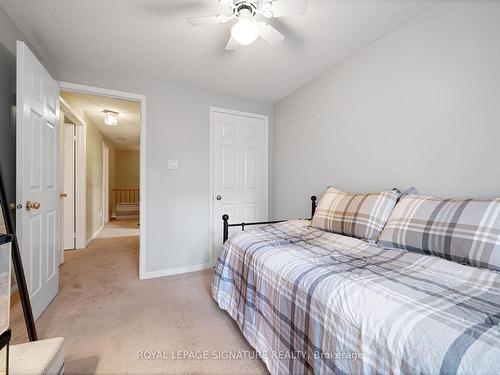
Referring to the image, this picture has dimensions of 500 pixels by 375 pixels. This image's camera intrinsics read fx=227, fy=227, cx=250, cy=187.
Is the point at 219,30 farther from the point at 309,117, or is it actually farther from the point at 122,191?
the point at 122,191

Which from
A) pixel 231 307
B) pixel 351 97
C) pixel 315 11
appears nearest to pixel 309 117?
pixel 351 97

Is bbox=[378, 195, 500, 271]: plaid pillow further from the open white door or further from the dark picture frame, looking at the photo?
the open white door

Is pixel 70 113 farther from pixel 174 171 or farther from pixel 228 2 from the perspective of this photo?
pixel 228 2

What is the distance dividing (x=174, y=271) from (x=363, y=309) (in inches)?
94.6

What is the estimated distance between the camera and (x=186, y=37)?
6.24 ft

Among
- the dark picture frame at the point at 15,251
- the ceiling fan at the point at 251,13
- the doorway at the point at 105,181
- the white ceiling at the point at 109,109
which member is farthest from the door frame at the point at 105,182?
the ceiling fan at the point at 251,13

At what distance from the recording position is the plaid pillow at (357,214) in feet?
5.12

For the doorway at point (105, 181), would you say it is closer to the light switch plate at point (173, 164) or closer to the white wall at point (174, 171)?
the white wall at point (174, 171)

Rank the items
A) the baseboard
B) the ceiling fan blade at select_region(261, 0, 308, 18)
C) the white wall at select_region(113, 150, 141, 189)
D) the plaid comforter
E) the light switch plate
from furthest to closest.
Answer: the white wall at select_region(113, 150, 141, 189)
the light switch plate
the baseboard
the ceiling fan blade at select_region(261, 0, 308, 18)
the plaid comforter

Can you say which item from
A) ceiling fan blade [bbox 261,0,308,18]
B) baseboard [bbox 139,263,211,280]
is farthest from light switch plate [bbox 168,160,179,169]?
ceiling fan blade [bbox 261,0,308,18]

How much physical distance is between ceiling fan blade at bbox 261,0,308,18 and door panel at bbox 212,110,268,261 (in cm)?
166

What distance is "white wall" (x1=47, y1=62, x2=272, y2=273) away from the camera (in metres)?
2.60

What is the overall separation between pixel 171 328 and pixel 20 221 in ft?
4.14

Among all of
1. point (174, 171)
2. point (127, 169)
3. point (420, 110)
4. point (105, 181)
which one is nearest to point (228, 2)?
point (420, 110)
